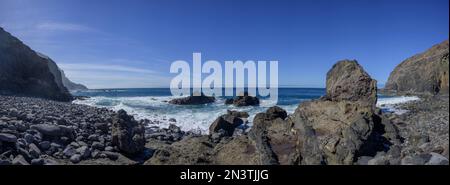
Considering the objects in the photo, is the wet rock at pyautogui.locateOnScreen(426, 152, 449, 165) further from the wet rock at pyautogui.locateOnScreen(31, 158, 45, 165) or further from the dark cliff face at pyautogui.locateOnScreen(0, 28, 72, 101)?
the dark cliff face at pyautogui.locateOnScreen(0, 28, 72, 101)

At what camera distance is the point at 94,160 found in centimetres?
860

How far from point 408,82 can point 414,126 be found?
28576 millimetres

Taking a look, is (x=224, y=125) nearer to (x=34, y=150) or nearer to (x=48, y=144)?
(x=48, y=144)

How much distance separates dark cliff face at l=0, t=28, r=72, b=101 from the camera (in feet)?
98.6

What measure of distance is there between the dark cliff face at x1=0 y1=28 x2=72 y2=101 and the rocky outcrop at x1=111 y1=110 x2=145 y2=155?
2440 centimetres

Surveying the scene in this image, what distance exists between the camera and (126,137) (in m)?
9.73

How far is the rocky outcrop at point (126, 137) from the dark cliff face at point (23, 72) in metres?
24.4

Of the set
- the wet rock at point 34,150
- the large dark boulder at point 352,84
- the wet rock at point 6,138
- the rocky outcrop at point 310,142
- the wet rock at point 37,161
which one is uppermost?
the large dark boulder at point 352,84

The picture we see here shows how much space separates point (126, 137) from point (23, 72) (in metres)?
33.5

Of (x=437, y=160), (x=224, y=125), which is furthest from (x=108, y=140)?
(x=437, y=160)

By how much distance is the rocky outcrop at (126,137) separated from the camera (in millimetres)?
9625

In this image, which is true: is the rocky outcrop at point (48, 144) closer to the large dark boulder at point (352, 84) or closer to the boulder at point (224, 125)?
the boulder at point (224, 125)

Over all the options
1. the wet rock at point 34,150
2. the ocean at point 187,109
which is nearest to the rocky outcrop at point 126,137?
the wet rock at point 34,150
